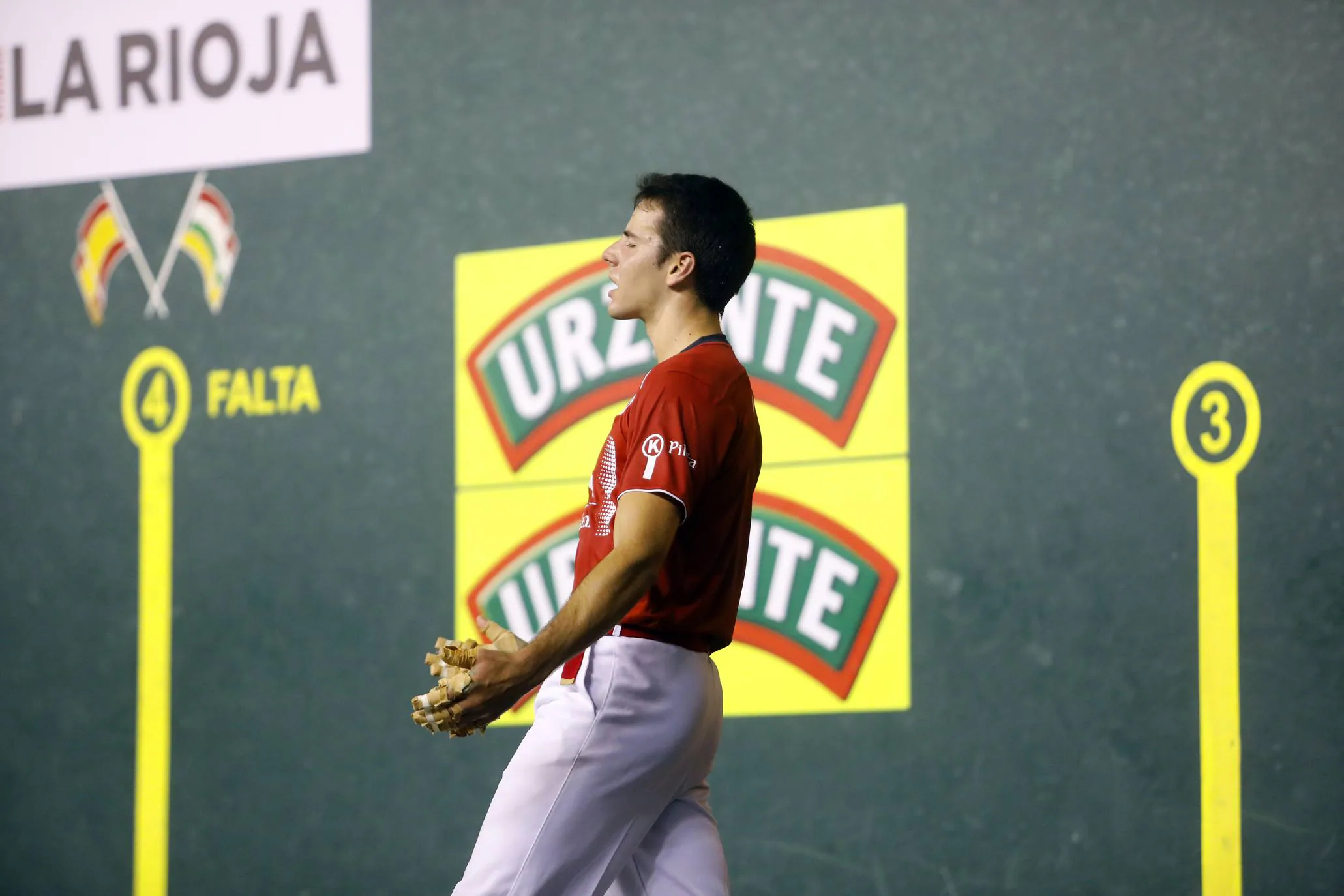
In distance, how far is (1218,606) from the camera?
3547mm

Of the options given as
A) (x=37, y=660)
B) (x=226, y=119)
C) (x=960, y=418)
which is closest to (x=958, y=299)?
(x=960, y=418)

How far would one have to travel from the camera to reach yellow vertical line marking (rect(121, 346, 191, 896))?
4.40 metres

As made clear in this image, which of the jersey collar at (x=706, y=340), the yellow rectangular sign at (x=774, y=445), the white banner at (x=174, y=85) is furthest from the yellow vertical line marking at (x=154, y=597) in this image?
the jersey collar at (x=706, y=340)

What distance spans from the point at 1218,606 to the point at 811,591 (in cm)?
85

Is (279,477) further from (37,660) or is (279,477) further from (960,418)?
(960,418)

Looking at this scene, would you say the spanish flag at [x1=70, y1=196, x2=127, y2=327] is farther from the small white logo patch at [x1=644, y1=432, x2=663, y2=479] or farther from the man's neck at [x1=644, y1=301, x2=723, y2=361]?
the small white logo patch at [x1=644, y1=432, x2=663, y2=479]

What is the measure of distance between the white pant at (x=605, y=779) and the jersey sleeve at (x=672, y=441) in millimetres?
222

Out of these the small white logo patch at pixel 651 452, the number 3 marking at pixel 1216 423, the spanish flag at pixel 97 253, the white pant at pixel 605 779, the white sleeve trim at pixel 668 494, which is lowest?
the white pant at pixel 605 779

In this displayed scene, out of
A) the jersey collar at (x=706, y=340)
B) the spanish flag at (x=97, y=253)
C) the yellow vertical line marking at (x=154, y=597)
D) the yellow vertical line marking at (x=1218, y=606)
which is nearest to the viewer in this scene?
the jersey collar at (x=706, y=340)

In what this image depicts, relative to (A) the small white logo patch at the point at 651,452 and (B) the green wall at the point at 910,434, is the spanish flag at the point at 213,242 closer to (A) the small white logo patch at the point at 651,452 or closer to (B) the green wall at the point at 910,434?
(B) the green wall at the point at 910,434

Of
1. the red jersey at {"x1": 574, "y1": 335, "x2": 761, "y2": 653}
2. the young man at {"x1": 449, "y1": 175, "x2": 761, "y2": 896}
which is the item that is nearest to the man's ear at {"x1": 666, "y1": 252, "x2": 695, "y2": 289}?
the young man at {"x1": 449, "y1": 175, "x2": 761, "y2": 896}

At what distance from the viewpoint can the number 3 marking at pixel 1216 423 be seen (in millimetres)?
3578

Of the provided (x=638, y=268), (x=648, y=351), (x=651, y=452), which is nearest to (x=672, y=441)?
(x=651, y=452)

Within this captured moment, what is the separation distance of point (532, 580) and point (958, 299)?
1158 mm
